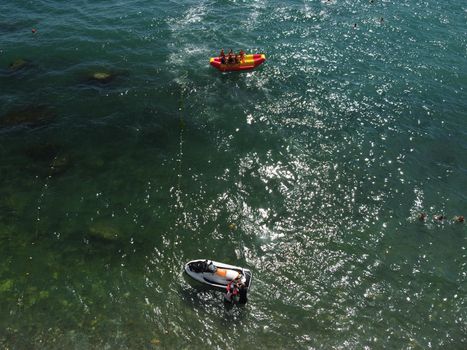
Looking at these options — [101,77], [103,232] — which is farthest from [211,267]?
[101,77]

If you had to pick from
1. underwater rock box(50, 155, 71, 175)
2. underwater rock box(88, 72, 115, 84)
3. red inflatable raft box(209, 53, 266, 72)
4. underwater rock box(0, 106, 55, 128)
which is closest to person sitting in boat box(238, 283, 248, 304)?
underwater rock box(50, 155, 71, 175)

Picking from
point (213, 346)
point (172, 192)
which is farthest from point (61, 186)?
point (213, 346)

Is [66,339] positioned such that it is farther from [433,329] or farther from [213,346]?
[433,329]

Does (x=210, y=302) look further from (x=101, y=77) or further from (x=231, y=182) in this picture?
(x=101, y=77)

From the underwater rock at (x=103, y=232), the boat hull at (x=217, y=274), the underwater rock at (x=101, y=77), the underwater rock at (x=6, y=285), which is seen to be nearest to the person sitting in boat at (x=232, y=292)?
the boat hull at (x=217, y=274)

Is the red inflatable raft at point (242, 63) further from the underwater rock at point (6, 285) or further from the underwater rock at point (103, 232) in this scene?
the underwater rock at point (6, 285)

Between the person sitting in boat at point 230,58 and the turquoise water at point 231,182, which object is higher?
the person sitting in boat at point 230,58

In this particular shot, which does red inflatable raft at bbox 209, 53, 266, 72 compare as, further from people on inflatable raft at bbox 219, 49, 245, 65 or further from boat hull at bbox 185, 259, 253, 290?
boat hull at bbox 185, 259, 253, 290
